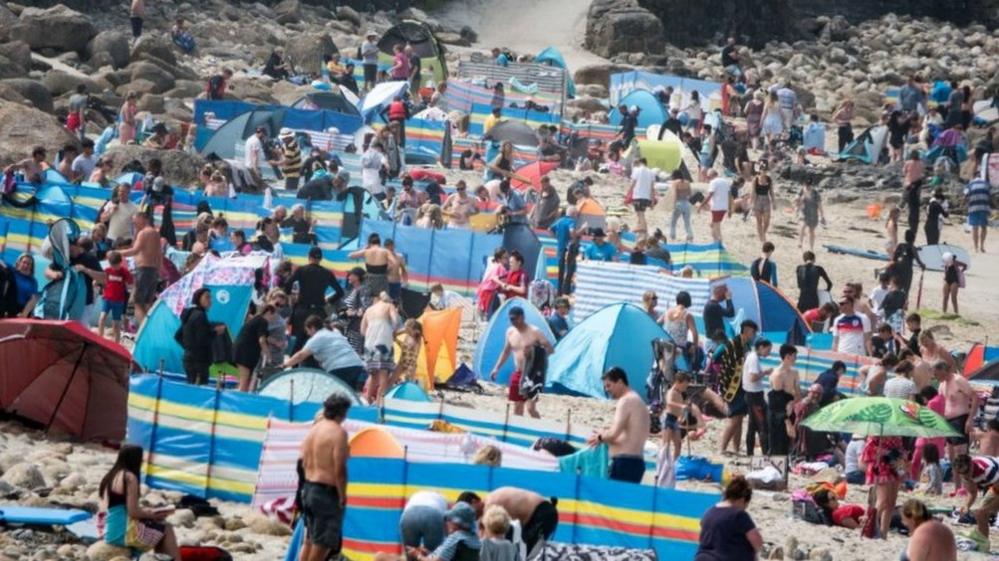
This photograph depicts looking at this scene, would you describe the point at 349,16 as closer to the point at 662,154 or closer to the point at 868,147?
the point at 868,147

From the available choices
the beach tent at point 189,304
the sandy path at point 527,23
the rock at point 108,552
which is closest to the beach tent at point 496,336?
the beach tent at point 189,304

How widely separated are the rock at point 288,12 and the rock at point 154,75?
9.63m

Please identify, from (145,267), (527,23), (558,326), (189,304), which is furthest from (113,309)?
(527,23)

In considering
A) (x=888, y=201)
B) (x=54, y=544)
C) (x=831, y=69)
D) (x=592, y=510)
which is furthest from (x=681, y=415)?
(x=831, y=69)

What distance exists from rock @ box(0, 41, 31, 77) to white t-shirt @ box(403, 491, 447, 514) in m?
25.0

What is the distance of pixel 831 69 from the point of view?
165ft

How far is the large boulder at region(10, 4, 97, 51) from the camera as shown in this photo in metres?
39.7

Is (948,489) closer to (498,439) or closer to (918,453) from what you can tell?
(918,453)

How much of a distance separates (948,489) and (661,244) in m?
7.83

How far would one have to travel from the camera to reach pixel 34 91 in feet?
112

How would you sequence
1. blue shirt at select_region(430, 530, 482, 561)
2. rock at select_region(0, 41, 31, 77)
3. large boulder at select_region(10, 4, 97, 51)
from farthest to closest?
large boulder at select_region(10, 4, 97, 51) → rock at select_region(0, 41, 31, 77) → blue shirt at select_region(430, 530, 482, 561)

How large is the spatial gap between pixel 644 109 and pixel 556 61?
535cm

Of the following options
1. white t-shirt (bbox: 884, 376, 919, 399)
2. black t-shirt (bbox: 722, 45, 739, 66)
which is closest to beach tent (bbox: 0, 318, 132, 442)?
white t-shirt (bbox: 884, 376, 919, 399)

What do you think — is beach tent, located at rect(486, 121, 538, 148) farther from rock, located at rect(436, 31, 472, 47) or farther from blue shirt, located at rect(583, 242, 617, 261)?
rock, located at rect(436, 31, 472, 47)
